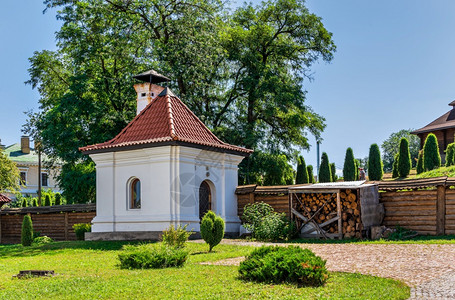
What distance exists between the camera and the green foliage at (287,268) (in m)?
9.24

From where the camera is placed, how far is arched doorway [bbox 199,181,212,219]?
20812 millimetres

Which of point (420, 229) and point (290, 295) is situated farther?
point (420, 229)

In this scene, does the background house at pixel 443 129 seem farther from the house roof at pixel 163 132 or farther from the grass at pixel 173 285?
the grass at pixel 173 285

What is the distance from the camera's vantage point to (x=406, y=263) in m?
11.7

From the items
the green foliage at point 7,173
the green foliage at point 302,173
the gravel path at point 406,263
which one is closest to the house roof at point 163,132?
the gravel path at point 406,263

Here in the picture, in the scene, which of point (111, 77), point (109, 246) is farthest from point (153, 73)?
point (109, 246)

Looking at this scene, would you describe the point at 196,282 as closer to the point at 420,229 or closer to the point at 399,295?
the point at 399,295

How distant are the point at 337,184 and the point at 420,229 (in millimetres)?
3200

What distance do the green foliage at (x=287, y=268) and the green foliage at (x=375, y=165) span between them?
99.9 feet

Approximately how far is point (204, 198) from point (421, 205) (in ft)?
26.9

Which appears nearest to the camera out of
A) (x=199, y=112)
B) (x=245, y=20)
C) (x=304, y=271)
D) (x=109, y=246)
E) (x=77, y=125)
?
(x=304, y=271)

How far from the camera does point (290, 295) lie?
27.3 ft

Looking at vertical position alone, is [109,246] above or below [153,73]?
below

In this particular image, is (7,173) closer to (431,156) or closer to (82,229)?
(82,229)
